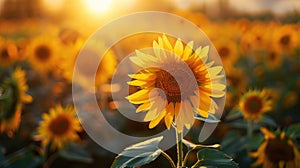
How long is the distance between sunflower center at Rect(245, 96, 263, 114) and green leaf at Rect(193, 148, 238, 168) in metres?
1.31

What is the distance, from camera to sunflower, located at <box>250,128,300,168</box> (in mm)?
2674

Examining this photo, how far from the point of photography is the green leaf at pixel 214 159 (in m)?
1.79

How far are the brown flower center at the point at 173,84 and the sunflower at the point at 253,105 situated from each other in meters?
1.25

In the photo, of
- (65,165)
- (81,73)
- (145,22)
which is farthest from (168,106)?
(145,22)

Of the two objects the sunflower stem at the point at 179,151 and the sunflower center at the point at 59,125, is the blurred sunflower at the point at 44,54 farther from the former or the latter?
the sunflower stem at the point at 179,151

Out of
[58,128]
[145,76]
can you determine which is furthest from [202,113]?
[58,128]

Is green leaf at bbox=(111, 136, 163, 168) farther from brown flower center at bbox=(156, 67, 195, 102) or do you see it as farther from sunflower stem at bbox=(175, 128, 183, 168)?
brown flower center at bbox=(156, 67, 195, 102)

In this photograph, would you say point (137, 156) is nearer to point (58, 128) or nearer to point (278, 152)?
point (278, 152)

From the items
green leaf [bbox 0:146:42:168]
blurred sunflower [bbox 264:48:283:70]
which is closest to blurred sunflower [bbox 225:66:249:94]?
blurred sunflower [bbox 264:48:283:70]

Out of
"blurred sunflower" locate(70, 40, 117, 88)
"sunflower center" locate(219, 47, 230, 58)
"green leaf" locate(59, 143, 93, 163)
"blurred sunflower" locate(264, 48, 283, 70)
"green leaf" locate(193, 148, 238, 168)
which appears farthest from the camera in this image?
"blurred sunflower" locate(264, 48, 283, 70)

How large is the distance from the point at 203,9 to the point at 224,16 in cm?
115

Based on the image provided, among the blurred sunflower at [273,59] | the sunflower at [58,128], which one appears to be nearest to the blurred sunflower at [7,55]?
the sunflower at [58,128]

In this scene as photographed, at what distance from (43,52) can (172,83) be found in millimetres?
3656

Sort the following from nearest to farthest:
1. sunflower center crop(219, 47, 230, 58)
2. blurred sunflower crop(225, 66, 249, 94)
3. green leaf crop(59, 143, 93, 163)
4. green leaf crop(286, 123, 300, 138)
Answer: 1. green leaf crop(286, 123, 300, 138)
2. green leaf crop(59, 143, 93, 163)
3. blurred sunflower crop(225, 66, 249, 94)
4. sunflower center crop(219, 47, 230, 58)
